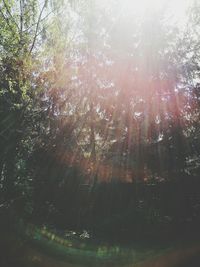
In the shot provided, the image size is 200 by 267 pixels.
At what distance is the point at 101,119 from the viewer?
2623 centimetres

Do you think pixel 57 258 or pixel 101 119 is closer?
A: pixel 57 258

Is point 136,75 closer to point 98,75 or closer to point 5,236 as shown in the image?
point 98,75

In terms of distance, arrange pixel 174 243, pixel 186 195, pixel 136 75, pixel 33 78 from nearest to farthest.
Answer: pixel 174 243 → pixel 33 78 → pixel 186 195 → pixel 136 75

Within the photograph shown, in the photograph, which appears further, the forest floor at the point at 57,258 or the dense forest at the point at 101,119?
the dense forest at the point at 101,119

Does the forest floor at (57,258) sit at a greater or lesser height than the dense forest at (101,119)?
lesser

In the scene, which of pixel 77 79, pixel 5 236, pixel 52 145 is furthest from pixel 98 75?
pixel 5 236

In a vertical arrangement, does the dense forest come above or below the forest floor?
above

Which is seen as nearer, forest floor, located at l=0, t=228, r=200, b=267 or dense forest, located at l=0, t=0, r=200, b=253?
forest floor, located at l=0, t=228, r=200, b=267

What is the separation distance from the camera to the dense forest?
1677cm

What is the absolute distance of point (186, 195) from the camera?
1848cm

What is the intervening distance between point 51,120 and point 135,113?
6.59 meters

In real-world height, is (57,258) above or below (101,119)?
below

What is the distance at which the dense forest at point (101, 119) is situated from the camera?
16.8m

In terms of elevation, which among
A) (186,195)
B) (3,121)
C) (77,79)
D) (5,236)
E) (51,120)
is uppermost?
(77,79)
